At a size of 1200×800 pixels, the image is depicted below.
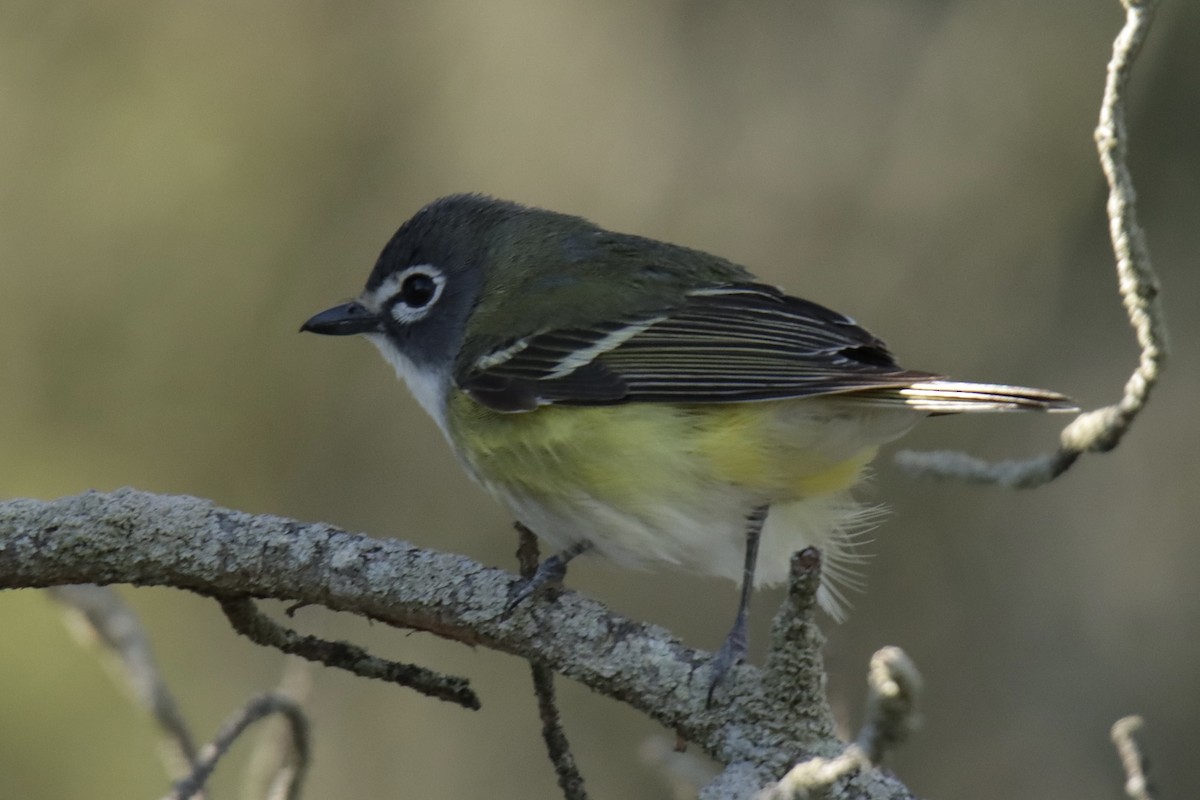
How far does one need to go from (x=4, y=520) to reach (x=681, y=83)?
4762 mm

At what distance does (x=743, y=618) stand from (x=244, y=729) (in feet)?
3.95

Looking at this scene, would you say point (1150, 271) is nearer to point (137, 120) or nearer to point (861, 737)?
point (861, 737)

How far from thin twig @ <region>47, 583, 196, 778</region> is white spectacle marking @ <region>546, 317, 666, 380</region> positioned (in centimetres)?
133

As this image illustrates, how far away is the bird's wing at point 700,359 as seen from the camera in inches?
146

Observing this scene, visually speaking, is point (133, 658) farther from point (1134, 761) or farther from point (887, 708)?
point (1134, 761)

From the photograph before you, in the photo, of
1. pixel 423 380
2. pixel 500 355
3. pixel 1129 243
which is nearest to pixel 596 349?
pixel 500 355

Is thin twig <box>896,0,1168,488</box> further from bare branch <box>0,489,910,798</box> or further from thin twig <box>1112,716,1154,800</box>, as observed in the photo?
bare branch <box>0,489,910,798</box>

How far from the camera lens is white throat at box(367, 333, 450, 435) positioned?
4266mm

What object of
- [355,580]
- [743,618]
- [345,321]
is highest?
[345,321]

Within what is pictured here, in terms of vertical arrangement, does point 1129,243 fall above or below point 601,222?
below

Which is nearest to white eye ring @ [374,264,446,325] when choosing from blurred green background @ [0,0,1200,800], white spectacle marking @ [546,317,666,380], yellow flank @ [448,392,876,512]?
white spectacle marking @ [546,317,666,380]

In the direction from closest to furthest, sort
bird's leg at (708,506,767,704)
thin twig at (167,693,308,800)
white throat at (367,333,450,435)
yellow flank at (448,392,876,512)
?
bird's leg at (708,506,767,704)
thin twig at (167,693,308,800)
yellow flank at (448,392,876,512)
white throat at (367,333,450,435)

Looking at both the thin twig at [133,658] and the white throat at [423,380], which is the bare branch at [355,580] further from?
the white throat at [423,380]

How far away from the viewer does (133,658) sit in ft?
11.1
